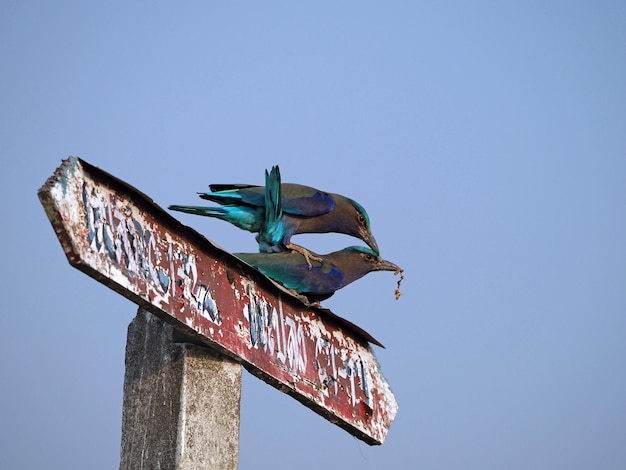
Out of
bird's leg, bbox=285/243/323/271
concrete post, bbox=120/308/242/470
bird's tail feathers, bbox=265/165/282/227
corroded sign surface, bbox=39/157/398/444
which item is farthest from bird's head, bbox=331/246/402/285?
concrete post, bbox=120/308/242/470

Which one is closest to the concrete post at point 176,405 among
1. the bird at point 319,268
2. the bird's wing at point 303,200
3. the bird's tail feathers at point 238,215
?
the bird at point 319,268

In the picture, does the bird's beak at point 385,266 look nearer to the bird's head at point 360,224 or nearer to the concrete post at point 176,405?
the bird's head at point 360,224

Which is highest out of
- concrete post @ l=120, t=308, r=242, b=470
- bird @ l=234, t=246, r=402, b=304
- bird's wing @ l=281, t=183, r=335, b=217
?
bird's wing @ l=281, t=183, r=335, b=217

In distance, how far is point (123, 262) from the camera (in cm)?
321

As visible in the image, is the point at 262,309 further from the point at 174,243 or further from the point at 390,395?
the point at 390,395

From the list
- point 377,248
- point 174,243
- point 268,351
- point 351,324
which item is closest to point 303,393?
point 268,351

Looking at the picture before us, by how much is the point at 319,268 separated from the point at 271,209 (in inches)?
15.2

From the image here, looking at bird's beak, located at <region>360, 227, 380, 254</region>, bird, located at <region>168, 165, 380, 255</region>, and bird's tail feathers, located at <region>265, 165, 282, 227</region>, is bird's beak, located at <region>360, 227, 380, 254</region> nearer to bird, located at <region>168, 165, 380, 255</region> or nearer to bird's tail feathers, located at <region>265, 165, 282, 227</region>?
bird, located at <region>168, 165, 380, 255</region>

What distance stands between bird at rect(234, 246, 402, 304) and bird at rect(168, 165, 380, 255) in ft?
0.42

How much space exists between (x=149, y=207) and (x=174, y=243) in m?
0.18

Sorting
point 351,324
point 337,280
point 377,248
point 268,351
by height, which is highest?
point 377,248

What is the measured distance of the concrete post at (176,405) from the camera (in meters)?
3.67

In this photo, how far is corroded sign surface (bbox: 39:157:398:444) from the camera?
307cm

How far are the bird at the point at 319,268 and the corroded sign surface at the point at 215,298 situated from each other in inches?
18.9
